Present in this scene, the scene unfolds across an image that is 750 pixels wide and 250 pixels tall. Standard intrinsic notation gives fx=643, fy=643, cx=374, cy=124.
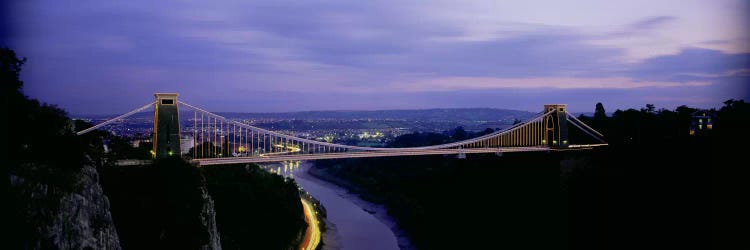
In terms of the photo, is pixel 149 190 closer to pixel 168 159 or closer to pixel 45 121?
pixel 168 159

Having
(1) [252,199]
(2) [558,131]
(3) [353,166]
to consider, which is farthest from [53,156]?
(3) [353,166]

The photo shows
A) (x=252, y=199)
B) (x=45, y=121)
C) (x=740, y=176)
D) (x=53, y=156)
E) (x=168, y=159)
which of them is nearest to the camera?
(x=53, y=156)

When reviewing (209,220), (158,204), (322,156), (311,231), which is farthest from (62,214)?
(311,231)

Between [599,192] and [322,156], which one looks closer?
[322,156]

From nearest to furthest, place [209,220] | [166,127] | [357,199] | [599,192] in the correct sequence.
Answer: [209,220] < [166,127] < [599,192] < [357,199]

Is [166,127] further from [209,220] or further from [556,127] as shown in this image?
[556,127]

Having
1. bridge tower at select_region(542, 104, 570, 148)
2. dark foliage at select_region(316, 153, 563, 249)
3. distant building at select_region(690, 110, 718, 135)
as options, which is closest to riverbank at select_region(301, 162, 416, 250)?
dark foliage at select_region(316, 153, 563, 249)

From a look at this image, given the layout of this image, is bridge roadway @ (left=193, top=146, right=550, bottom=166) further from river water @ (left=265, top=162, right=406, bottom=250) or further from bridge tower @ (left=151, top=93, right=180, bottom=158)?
river water @ (left=265, top=162, right=406, bottom=250)
